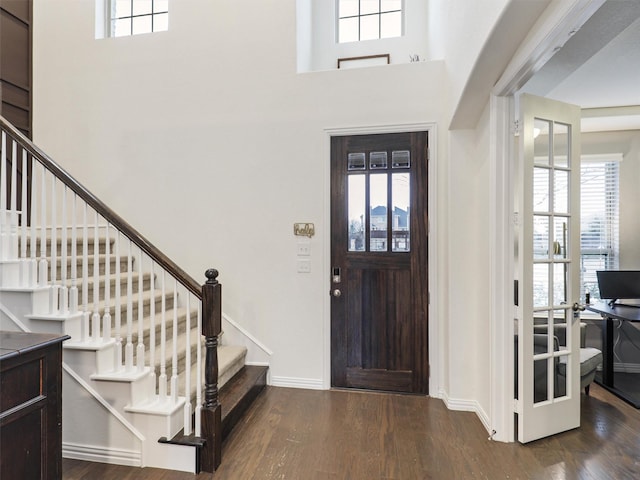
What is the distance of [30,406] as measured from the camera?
1.30 meters

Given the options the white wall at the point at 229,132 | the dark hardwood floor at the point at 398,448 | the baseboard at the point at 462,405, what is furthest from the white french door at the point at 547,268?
the white wall at the point at 229,132

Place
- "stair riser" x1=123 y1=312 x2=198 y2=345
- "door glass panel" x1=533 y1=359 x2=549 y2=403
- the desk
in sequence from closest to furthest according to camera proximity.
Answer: "door glass panel" x1=533 y1=359 x2=549 y2=403
"stair riser" x1=123 y1=312 x2=198 y2=345
the desk

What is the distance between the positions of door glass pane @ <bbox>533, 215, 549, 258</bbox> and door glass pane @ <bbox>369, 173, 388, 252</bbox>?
1.14 m

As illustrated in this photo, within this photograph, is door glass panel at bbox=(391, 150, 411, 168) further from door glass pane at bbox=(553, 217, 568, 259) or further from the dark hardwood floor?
the dark hardwood floor

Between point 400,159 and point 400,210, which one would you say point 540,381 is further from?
point 400,159

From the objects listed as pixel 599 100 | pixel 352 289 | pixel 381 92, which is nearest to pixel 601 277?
pixel 599 100

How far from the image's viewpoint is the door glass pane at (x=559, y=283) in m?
2.27

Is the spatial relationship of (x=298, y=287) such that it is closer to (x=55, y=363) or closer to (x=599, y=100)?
(x=55, y=363)

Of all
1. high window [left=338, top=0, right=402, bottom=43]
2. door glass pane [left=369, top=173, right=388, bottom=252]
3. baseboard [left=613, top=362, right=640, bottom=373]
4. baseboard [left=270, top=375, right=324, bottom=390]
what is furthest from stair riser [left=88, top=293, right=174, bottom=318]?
baseboard [left=613, top=362, right=640, bottom=373]

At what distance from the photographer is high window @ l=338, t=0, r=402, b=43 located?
3.63m

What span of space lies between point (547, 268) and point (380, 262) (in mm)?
1225

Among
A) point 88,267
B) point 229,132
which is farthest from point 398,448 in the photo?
point 229,132

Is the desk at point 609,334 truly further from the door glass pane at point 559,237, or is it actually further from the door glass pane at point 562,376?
the door glass pane at point 559,237

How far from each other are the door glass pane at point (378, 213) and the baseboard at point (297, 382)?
130 cm
